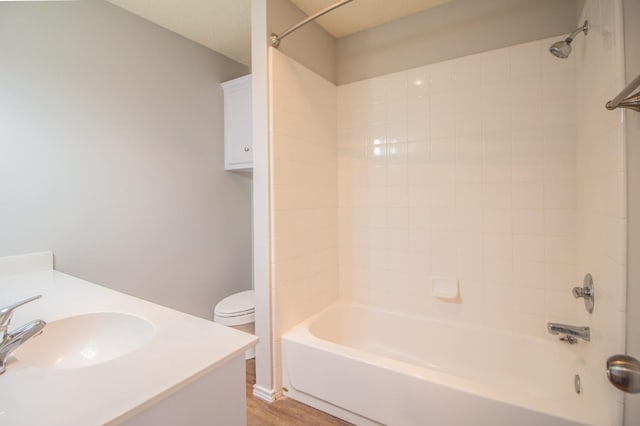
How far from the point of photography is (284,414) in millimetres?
1620

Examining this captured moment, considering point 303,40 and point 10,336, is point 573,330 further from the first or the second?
point 303,40

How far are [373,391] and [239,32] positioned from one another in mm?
2605

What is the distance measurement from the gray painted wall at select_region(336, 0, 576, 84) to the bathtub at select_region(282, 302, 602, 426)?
1.80 metres

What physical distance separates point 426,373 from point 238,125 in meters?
2.23

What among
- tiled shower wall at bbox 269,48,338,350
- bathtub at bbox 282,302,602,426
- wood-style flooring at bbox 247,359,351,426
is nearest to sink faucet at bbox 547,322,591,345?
bathtub at bbox 282,302,602,426

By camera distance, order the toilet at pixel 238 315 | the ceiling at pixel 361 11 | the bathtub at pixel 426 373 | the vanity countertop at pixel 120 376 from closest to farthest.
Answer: the vanity countertop at pixel 120 376 < the bathtub at pixel 426 373 < the ceiling at pixel 361 11 < the toilet at pixel 238 315

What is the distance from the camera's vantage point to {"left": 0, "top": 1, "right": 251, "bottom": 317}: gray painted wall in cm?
152

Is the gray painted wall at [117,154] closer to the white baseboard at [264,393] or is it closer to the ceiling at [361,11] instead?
the white baseboard at [264,393]

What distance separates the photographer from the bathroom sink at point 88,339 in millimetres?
907

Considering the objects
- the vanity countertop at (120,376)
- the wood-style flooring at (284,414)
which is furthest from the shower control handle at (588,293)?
the vanity countertop at (120,376)

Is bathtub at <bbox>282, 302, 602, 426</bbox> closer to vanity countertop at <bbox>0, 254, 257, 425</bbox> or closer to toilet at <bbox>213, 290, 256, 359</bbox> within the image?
toilet at <bbox>213, 290, 256, 359</bbox>

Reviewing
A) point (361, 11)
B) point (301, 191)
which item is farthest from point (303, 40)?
point (301, 191)

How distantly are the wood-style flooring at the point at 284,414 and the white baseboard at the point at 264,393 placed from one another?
0.02m

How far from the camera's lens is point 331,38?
2225 millimetres
